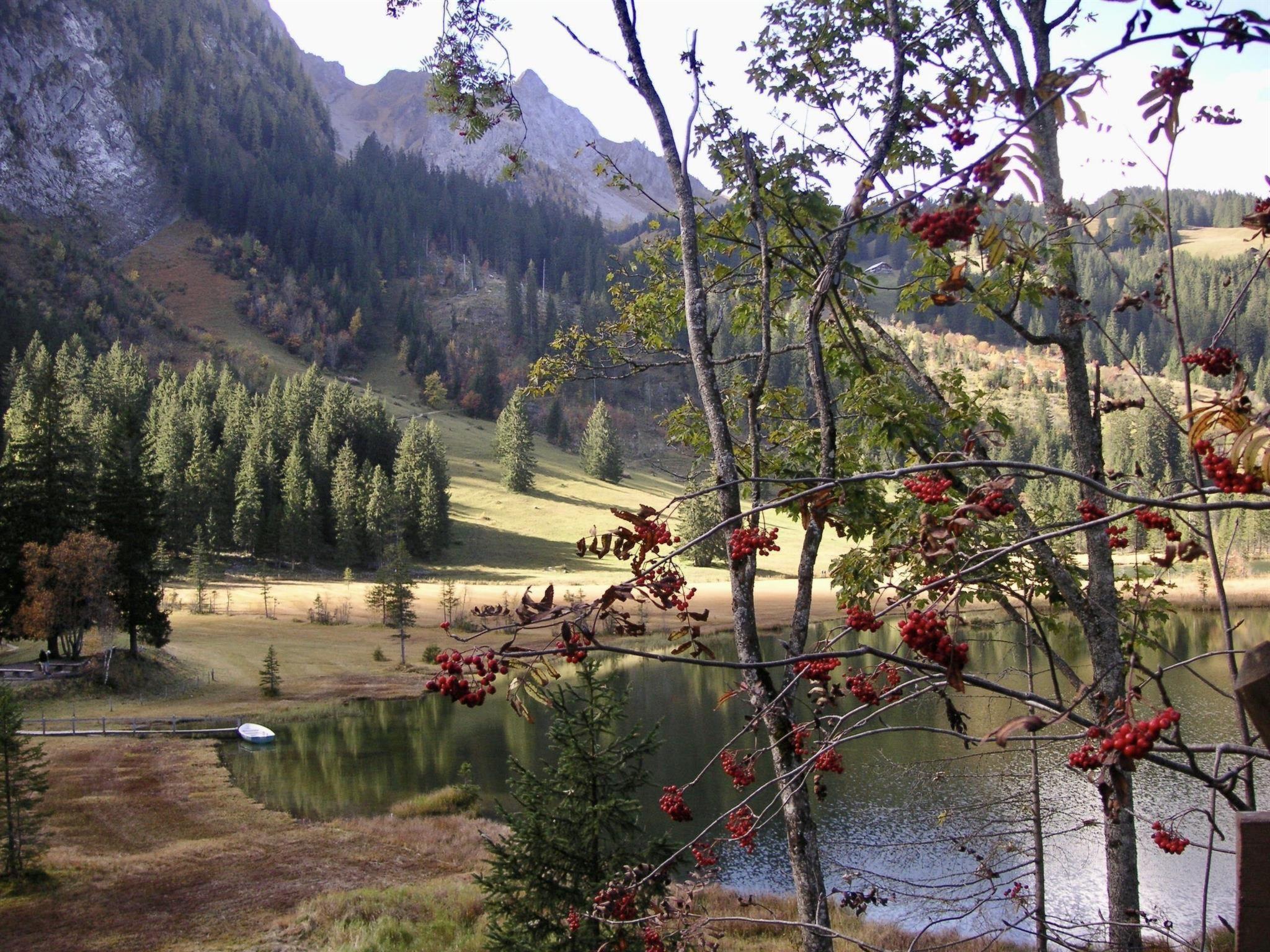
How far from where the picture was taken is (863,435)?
616 centimetres

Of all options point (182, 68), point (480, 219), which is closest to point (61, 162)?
point (182, 68)

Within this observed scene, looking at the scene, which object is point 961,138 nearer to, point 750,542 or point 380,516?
point 750,542

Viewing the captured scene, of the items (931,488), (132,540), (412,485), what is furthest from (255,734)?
(412,485)

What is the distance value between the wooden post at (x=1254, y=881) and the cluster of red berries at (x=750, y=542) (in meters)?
2.25

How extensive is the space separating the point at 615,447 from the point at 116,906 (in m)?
81.9

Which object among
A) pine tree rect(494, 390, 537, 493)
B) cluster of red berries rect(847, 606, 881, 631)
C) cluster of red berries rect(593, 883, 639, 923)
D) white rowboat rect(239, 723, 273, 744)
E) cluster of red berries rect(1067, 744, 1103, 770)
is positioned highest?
pine tree rect(494, 390, 537, 493)

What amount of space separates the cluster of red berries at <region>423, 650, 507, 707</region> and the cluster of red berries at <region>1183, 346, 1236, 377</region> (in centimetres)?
233

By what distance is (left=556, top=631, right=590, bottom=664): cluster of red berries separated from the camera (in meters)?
2.48

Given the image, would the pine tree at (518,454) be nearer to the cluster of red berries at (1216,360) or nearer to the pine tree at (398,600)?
the pine tree at (398,600)

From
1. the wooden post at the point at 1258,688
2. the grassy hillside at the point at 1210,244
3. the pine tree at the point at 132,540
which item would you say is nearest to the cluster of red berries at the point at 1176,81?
the wooden post at the point at 1258,688

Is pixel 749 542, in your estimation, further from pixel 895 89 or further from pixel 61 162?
pixel 61 162

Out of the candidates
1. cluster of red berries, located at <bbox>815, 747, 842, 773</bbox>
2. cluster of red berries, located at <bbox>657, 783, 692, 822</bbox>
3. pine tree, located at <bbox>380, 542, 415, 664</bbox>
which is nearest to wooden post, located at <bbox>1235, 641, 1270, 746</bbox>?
cluster of red berries, located at <bbox>815, 747, 842, 773</bbox>

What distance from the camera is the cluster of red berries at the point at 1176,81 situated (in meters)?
1.92

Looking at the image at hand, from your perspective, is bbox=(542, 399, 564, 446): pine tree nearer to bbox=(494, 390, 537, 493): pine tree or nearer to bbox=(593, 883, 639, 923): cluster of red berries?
bbox=(494, 390, 537, 493): pine tree
